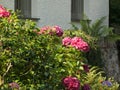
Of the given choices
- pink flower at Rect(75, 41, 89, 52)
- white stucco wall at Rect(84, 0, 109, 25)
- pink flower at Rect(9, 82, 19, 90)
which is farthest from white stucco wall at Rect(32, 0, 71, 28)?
pink flower at Rect(9, 82, 19, 90)

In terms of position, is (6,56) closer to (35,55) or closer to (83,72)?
(35,55)

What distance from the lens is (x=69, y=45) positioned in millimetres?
7180

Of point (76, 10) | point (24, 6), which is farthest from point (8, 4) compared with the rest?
point (76, 10)

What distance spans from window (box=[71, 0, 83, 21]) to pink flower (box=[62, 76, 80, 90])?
12.0 meters

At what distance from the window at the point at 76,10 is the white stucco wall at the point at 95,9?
0.51ft

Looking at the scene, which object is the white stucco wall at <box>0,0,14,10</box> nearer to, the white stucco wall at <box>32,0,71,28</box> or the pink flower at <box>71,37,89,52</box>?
the white stucco wall at <box>32,0,71,28</box>

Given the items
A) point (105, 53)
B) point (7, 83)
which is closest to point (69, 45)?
point (7, 83)

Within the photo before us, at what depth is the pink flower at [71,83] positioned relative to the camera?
6253 millimetres

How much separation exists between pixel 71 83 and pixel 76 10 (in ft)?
40.8

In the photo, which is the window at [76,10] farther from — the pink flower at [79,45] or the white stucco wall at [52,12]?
the pink flower at [79,45]

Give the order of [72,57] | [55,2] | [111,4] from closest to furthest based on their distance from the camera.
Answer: [72,57]
[55,2]
[111,4]

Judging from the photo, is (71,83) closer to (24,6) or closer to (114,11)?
(24,6)

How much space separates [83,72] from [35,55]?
3.22 feet

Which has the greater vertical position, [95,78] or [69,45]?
[69,45]
